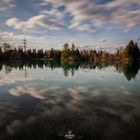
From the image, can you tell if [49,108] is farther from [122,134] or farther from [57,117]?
[122,134]

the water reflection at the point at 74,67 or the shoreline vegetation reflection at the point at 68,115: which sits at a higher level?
the shoreline vegetation reflection at the point at 68,115

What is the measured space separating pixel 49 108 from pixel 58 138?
7.92 metres

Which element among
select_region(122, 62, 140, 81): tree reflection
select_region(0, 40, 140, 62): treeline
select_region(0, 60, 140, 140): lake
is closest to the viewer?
select_region(0, 60, 140, 140): lake

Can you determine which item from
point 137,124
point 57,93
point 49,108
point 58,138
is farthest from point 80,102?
point 58,138

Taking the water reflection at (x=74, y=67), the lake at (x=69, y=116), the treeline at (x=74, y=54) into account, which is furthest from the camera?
the treeline at (x=74, y=54)

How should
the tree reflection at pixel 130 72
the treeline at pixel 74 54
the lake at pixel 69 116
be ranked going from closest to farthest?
the lake at pixel 69 116, the tree reflection at pixel 130 72, the treeline at pixel 74 54

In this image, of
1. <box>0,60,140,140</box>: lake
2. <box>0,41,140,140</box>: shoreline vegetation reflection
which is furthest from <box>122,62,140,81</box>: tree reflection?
<box>0,60,140,140</box>: lake

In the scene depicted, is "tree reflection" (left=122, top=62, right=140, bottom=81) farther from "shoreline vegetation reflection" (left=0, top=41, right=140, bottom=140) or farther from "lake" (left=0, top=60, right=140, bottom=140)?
"lake" (left=0, top=60, right=140, bottom=140)

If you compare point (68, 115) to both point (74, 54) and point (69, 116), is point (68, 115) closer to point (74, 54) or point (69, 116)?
point (69, 116)

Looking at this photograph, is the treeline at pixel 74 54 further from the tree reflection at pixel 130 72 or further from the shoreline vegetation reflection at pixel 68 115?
the shoreline vegetation reflection at pixel 68 115

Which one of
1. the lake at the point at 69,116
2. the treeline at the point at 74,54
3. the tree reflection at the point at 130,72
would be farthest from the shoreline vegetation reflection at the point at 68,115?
the treeline at the point at 74,54

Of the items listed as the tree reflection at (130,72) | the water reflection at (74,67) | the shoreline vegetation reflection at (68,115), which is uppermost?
the shoreline vegetation reflection at (68,115)

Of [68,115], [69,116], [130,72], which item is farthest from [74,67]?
[69,116]

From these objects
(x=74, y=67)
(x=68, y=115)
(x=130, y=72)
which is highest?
(x=68, y=115)
